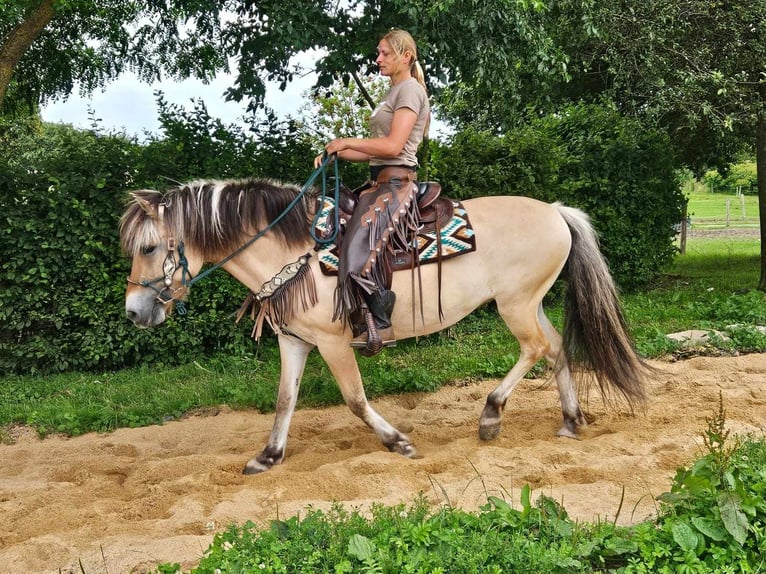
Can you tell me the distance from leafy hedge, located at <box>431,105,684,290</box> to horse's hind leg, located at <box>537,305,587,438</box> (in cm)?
380

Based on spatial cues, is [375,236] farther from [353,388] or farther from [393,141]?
[353,388]

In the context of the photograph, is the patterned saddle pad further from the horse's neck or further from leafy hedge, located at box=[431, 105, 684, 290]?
leafy hedge, located at box=[431, 105, 684, 290]

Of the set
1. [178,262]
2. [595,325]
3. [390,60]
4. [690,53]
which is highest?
[690,53]

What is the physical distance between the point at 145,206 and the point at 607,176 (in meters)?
7.24

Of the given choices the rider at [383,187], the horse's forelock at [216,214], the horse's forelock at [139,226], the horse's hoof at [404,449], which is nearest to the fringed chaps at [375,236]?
the rider at [383,187]

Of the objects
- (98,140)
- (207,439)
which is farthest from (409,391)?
(98,140)

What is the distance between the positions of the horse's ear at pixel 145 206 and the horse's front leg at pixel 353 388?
128 centimetres

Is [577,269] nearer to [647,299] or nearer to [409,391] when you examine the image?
[409,391]

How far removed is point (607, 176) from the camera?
9.44 metres

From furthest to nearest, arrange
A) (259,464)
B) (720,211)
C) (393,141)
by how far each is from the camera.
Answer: (720,211), (259,464), (393,141)

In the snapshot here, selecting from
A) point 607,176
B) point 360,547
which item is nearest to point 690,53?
point 607,176

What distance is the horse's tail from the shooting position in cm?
466

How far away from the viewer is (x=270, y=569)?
8.52ft

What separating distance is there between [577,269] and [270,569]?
10.2 ft
